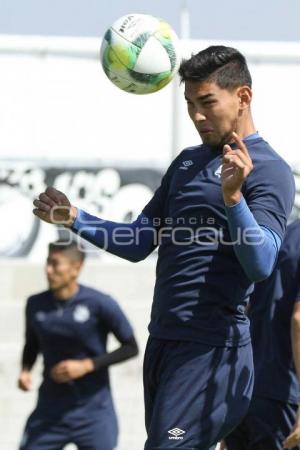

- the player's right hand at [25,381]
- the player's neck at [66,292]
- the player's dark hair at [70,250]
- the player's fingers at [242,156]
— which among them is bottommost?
the player's right hand at [25,381]

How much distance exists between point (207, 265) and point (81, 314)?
3.15m

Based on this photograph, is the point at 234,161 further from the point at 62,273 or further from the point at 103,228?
the point at 62,273

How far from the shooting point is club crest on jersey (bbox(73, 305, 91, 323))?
24.4ft

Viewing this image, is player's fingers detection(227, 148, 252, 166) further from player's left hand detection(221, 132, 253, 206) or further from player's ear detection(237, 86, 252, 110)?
player's ear detection(237, 86, 252, 110)

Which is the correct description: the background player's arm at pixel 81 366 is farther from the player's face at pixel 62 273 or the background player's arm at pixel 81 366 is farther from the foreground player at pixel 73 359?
the player's face at pixel 62 273

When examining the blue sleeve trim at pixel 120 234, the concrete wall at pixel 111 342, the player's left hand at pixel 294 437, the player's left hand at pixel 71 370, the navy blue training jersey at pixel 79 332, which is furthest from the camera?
the concrete wall at pixel 111 342

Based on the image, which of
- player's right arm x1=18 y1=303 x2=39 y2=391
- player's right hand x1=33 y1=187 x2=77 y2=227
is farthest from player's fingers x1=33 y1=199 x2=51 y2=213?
player's right arm x1=18 y1=303 x2=39 y2=391

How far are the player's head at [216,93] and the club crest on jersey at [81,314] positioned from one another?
10.3ft

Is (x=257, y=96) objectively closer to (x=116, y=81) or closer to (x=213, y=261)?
(x=116, y=81)

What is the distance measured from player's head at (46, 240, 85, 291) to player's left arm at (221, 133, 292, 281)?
3565 mm

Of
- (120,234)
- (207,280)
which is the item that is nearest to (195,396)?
(207,280)

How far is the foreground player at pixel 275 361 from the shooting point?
543cm

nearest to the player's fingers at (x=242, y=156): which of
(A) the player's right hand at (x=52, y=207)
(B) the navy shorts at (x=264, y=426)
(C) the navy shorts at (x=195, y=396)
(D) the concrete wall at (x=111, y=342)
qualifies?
(C) the navy shorts at (x=195, y=396)

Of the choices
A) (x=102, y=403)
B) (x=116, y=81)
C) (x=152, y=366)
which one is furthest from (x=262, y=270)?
(x=102, y=403)
